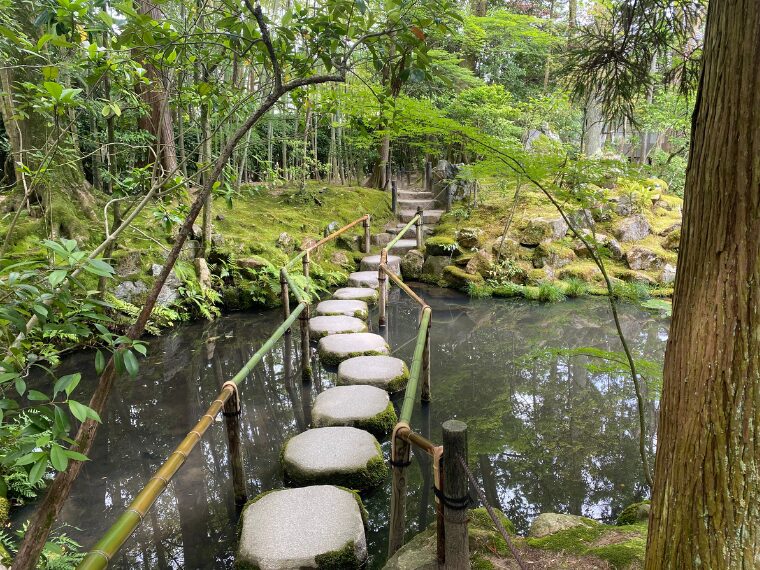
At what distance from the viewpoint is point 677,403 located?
64.5 inches

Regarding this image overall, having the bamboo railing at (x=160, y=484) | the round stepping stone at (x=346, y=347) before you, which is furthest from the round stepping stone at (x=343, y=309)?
the bamboo railing at (x=160, y=484)

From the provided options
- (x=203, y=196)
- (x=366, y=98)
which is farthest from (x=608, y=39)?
(x=366, y=98)

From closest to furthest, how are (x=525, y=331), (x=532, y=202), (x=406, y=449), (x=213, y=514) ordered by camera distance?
1. (x=406, y=449)
2. (x=213, y=514)
3. (x=525, y=331)
4. (x=532, y=202)

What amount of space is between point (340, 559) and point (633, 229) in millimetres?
10357

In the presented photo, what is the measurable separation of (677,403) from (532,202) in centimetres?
1070

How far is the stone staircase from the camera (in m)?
2.60

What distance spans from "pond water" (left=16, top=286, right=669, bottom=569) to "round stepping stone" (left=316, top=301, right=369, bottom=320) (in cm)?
58

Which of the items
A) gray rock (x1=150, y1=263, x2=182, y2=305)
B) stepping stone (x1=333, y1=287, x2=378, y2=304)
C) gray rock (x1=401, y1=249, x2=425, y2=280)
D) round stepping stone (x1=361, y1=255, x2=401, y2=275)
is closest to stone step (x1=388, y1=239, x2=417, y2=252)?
gray rock (x1=401, y1=249, x2=425, y2=280)

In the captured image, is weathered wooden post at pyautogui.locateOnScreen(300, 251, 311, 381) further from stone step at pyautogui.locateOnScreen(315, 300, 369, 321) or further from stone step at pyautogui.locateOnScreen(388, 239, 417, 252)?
stone step at pyautogui.locateOnScreen(388, 239, 417, 252)

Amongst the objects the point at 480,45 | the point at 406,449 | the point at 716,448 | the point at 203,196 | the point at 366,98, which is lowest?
the point at 406,449

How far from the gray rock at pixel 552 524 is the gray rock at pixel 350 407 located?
1.62 meters

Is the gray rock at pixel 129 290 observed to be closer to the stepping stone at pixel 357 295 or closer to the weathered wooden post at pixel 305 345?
the weathered wooden post at pixel 305 345

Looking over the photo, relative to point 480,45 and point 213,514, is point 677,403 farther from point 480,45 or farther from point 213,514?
point 480,45

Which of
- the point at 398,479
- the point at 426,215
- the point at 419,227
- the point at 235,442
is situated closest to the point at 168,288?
the point at 235,442
